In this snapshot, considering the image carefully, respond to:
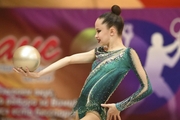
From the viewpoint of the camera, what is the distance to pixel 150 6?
334 centimetres

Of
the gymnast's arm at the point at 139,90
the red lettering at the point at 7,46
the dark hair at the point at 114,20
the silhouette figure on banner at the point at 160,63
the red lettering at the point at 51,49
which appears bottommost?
the gymnast's arm at the point at 139,90

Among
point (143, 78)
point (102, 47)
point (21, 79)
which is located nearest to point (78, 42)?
point (21, 79)

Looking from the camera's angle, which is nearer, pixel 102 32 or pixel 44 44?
pixel 102 32

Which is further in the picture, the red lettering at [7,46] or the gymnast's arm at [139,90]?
the red lettering at [7,46]

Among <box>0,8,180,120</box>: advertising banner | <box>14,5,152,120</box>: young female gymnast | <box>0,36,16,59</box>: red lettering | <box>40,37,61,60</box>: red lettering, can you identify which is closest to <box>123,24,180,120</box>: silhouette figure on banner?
<box>0,8,180,120</box>: advertising banner

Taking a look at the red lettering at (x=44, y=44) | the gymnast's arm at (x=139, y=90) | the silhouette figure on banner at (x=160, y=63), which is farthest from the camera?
the red lettering at (x=44, y=44)

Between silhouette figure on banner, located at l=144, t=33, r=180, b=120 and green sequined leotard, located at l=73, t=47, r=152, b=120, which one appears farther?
silhouette figure on banner, located at l=144, t=33, r=180, b=120

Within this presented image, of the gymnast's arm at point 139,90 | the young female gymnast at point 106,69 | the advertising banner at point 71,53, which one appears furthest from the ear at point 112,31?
the advertising banner at point 71,53

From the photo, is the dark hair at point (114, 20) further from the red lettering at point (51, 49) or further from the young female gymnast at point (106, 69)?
the red lettering at point (51, 49)

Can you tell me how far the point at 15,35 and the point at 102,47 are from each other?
1484 mm

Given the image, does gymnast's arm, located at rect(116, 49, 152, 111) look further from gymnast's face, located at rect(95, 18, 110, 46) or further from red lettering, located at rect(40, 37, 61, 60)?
red lettering, located at rect(40, 37, 61, 60)

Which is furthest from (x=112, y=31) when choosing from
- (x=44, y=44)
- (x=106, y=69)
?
(x=44, y=44)

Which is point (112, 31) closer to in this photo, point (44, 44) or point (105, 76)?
point (105, 76)

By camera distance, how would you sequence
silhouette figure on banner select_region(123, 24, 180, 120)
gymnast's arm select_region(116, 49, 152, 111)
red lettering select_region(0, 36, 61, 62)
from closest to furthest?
1. gymnast's arm select_region(116, 49, 152, 111)
2. silhouette figure on banner select_region(123, 24, 180, 120)
3. red lettering select_region(0, 36, 61, 62)
